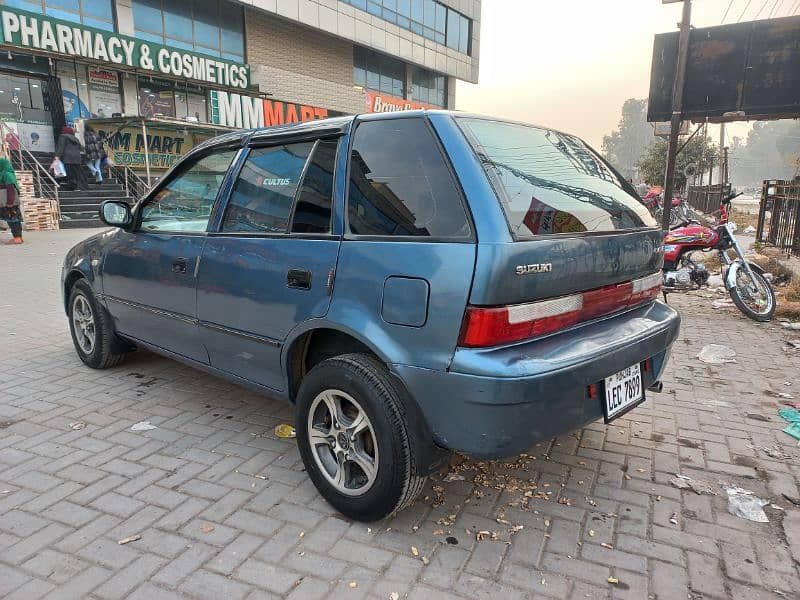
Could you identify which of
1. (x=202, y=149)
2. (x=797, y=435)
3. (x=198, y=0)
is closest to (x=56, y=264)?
(x=202, y=149)

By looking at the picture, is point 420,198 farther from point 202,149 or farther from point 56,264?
point 56,264

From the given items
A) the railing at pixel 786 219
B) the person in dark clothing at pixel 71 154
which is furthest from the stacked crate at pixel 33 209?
the railing at pixel 786 219

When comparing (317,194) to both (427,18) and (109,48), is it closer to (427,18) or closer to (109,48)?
(109,48)

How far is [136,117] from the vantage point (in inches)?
682

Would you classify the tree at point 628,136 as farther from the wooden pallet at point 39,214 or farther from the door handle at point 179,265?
the door handle at point 179,265

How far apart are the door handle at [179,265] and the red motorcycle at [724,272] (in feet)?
17.9

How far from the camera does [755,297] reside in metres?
6.44

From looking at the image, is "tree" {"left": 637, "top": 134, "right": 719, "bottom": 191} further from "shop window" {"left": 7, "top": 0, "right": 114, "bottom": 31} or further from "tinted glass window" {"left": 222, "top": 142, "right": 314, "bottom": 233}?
"tinted glass window" {"left": 222, "top": 142, "right": 314, "bottom": 233}

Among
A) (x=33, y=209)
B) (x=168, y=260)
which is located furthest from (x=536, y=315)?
(x=33, y=209)

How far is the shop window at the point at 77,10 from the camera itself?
16.3 m

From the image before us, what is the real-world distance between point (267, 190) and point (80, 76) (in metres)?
18.9

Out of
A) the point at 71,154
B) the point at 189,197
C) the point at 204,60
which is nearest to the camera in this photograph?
the point at 189,197

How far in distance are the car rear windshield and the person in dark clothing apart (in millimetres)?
17339

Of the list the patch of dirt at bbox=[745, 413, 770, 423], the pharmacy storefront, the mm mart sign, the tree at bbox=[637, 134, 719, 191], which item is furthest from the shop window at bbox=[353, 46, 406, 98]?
the patch of dirt at bbox=[745, 413, 770, 423]
